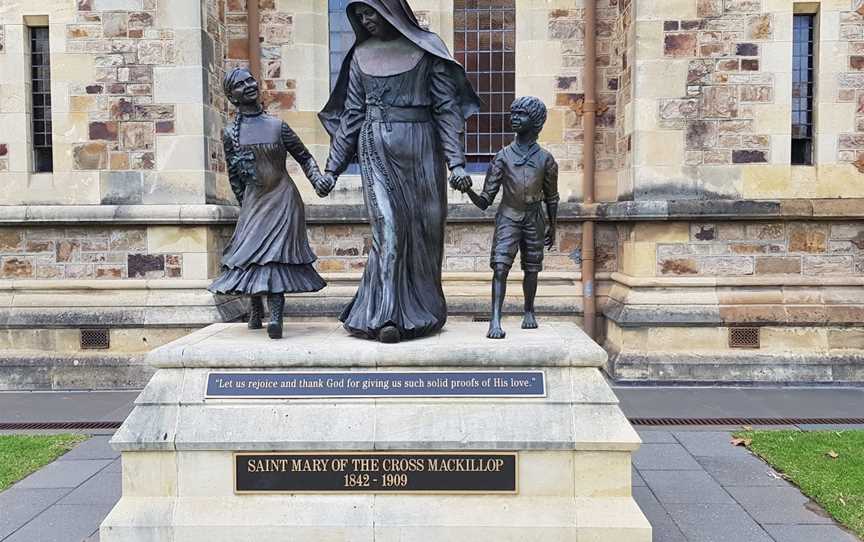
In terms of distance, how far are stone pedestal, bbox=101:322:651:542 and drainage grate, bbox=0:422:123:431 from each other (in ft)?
10.4

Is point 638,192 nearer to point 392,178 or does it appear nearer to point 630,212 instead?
point 630,212

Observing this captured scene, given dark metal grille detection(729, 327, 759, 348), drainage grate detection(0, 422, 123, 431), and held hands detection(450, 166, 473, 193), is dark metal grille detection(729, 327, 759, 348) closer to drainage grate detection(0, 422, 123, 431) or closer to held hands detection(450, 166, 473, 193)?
held hands detection(450, 166, 473, 193)

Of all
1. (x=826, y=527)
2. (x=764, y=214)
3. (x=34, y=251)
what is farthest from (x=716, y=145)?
(x=34, y=251)

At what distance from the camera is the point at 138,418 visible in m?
4.60

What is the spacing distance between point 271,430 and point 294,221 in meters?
1.51

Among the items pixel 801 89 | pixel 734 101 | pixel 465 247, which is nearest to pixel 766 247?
pixel 734 101

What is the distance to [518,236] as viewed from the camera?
5.38 metres

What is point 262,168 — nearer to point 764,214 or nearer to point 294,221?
point 294,221

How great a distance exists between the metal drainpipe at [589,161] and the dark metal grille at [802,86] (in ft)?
8.09

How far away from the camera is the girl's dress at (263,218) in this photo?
5191mm

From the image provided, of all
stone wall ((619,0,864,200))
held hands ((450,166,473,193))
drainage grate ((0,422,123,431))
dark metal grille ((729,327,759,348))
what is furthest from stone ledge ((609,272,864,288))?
drainage grate ((0,422,123,431))

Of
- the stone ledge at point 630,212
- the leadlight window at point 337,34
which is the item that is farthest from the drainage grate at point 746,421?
the leadlight window at point 337,34

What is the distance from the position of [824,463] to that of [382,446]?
3667mm

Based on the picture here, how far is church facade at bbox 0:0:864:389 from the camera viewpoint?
→ 924 centimetres
